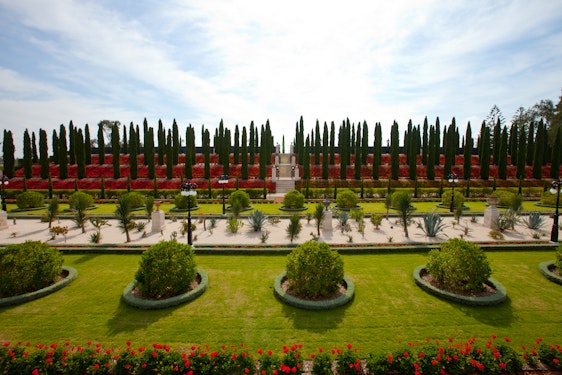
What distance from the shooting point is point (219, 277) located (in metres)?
8.89

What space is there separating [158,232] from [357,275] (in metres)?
11.4

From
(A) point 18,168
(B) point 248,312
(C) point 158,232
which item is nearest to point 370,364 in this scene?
(B) point 248,312

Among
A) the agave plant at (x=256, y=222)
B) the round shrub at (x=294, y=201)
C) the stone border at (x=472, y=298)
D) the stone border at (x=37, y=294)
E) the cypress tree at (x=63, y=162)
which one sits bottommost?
the stone border at (x=37, y=294)

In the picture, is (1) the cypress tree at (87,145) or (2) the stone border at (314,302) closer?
(2) the stone border at (314,302)

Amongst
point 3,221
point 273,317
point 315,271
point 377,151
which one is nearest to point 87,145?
point 3,221

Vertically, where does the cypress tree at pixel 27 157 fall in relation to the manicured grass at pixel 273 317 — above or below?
above

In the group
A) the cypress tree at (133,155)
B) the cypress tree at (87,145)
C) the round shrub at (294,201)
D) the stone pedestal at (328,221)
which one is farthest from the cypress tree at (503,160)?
the cypress tree at (87,145)

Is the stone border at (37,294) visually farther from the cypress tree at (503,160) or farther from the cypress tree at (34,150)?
the cypress tree at (503,160)

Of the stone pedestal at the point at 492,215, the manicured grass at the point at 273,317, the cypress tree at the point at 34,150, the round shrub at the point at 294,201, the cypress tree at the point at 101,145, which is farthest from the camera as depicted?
the cypress tree at the point at 34,150

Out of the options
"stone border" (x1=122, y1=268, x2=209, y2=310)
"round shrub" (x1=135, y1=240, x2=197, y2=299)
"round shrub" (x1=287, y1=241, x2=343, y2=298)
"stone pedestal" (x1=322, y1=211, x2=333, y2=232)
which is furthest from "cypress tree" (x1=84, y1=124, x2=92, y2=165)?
"round shrub" (x1=287, y1=241, x2=343, y2=298)

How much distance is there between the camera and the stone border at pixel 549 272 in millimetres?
8329

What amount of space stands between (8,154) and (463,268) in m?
58.8

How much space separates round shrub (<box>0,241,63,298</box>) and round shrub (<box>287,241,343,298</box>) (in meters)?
7.49

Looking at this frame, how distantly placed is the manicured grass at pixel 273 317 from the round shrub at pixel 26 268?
25.8 inches
